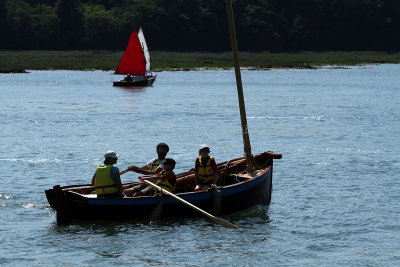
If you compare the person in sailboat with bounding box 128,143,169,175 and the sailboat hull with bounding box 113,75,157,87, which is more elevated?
the person in sailboat with bounding box 128,143,169,175

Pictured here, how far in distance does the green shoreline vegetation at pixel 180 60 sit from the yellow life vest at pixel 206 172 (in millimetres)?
107380

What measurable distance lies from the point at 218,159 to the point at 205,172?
1353 cm

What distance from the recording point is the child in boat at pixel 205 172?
895 inches

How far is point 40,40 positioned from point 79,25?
33.8ft

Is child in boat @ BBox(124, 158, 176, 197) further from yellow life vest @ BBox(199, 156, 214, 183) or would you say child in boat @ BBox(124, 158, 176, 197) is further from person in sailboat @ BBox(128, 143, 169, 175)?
yellow life vest @ BBox(199, 156, 214, 183)

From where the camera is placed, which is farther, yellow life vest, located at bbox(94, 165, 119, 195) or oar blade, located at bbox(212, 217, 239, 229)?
oar blade, located at bbox(212, 217, 239, 229)

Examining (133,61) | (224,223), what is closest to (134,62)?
(133,61)

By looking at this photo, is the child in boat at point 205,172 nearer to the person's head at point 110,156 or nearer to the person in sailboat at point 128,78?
the person's head at point 110,156

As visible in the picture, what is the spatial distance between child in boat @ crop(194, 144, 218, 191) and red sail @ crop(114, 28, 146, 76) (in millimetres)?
63624

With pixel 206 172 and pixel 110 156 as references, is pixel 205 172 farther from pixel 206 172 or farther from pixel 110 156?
pixel 110 156

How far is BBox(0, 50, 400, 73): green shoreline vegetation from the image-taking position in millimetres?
138000

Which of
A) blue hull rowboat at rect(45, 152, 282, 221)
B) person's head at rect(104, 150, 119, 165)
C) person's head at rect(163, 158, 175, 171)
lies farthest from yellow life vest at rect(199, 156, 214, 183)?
person's head at rect(104, 150, 119, 165)

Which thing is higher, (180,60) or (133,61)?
(133,61)

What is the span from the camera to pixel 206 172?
22922 mm
